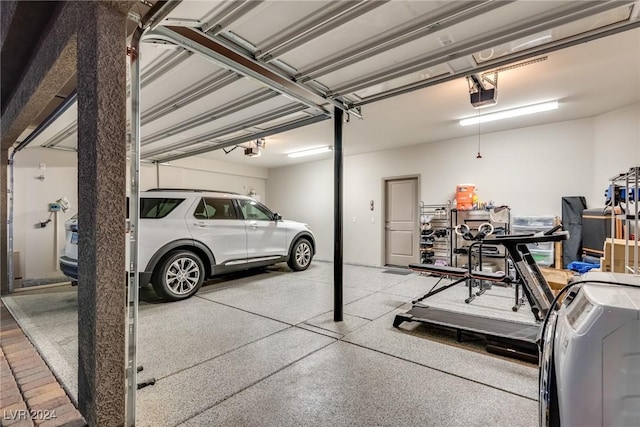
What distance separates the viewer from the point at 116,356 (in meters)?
1.43

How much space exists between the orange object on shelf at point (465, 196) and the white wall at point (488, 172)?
1.05 feet

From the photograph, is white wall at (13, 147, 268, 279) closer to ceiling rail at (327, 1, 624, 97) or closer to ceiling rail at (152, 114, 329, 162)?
ceiling rail at (152, 114, 329, 162)

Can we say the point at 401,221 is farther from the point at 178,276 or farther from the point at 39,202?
the point at 39,202

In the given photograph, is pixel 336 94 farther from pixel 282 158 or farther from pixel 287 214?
pixel 287 214

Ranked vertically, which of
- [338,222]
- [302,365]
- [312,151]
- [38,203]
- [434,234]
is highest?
[312,151]

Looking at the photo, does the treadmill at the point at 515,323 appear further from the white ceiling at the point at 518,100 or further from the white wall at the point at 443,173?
the white wall at the point at 443,173

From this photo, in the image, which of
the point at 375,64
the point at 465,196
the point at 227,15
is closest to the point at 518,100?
the point at 465,196

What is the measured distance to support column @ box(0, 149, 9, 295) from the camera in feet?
13.7

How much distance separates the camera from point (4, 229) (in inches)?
168

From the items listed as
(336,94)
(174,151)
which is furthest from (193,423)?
(174,151)

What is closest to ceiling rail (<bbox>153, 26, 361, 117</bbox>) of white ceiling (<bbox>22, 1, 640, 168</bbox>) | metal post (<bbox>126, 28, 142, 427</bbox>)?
white ceiling (<bbox>22, 1, 640, 168</bbox>)

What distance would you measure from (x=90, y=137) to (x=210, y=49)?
3.66ft

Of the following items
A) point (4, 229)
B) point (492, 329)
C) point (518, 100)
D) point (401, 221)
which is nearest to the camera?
point (492, 329)

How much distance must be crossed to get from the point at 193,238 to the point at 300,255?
2537mm
